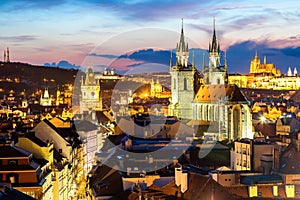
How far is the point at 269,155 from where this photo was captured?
153 ft

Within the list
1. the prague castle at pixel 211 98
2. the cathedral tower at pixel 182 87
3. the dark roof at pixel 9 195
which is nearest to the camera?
the dark roof at pixel 9 195

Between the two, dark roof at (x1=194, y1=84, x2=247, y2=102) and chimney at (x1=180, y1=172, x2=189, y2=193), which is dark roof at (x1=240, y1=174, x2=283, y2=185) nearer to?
chimney at (x1=180, y1=172, x2=189, y2=193)

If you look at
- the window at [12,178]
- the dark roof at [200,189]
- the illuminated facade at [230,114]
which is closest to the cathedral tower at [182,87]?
the illuminated facade at [230,114]

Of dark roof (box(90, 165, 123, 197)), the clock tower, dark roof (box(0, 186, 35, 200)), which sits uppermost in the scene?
the clock tower

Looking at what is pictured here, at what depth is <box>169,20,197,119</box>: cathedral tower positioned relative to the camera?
96188 mm

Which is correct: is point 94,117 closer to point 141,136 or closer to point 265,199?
point 141,136

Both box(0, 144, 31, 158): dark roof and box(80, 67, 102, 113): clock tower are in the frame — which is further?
box(80, 67, 102, 113): clock tower

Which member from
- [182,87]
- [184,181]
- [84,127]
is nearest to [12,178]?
[184,181]

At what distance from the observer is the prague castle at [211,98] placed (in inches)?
3282

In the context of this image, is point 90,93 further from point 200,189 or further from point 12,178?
point 200,189

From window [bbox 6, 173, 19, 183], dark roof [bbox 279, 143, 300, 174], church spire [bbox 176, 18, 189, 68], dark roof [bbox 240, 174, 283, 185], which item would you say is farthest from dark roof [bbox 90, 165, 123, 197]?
church spire [bbox 176, 18, 189, 68]

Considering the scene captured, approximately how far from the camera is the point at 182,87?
9662 cm

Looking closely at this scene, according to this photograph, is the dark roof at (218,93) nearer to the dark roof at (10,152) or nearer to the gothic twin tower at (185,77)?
the gothic twin tower at (185,77)

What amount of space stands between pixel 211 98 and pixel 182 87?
8263 millimetres
